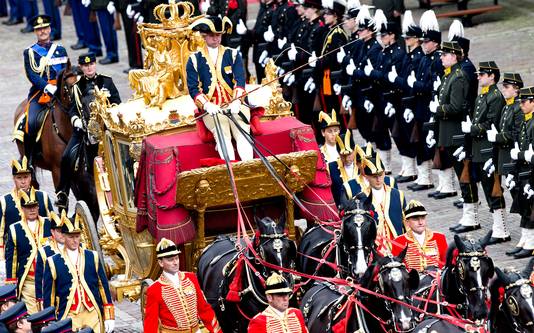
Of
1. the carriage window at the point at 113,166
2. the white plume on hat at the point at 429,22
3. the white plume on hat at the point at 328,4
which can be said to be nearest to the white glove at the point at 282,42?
the white plume on hat at the point at 328,4

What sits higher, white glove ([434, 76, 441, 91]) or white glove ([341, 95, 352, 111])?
white glove ([434, 76, 441, 91])

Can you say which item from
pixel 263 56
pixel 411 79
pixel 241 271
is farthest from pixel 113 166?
pixel 263 56

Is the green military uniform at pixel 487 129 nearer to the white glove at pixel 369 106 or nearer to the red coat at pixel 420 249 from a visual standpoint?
the white glove at pixel 369 106

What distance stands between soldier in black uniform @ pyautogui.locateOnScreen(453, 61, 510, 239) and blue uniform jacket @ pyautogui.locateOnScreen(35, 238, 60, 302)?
596 centimetres

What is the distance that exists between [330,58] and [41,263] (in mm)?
9079

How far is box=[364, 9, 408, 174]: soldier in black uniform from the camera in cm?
2200

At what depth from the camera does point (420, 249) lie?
14938mm

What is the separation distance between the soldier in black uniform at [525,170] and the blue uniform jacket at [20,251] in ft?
18.1

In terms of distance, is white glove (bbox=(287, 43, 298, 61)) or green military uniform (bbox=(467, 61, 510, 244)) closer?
green military uniform (bbox=(467, 61, 510, 244))

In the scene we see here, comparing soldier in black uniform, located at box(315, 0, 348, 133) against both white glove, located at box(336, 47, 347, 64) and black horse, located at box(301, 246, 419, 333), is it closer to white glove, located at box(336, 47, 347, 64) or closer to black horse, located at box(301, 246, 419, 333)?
white glove, located at box(336, 47, 347, 64)

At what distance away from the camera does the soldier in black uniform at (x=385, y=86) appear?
2200cm

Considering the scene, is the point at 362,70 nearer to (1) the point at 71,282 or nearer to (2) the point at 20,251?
(2) the point at 20,251

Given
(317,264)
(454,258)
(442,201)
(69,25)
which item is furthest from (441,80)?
(69,25)

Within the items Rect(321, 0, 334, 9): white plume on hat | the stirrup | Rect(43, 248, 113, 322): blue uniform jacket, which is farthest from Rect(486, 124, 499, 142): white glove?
Rect(43, 248, 113, 322): blue uniform jacket
